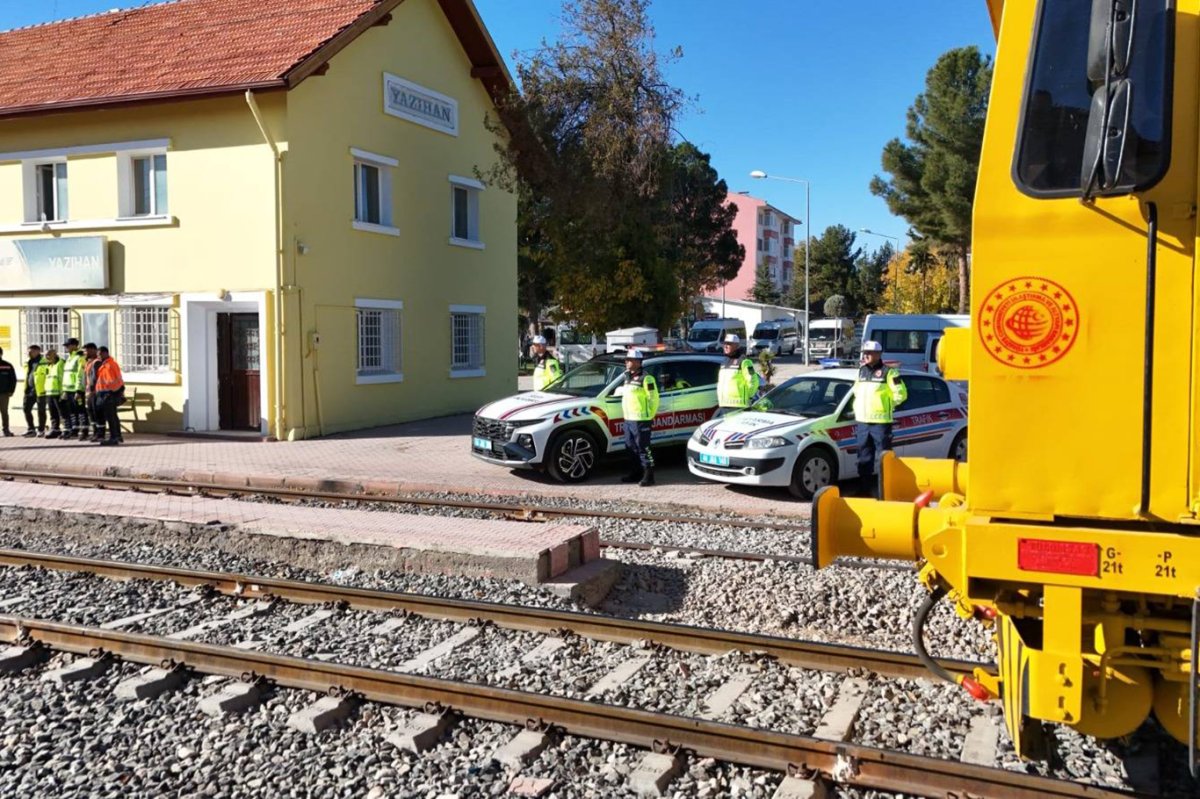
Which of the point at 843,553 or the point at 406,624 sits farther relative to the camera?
the point at 406,624

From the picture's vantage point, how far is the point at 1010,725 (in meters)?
3.66

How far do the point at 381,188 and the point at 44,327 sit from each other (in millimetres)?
7063

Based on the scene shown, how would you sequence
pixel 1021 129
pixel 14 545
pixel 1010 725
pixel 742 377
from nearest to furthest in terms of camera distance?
pixel 1021 129
pixel 1010 725
pixel 14 545
pixel 742 377

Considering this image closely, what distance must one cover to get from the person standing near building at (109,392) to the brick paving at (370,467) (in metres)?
0.35

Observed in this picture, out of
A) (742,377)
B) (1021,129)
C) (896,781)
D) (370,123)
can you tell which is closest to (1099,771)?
(896,781)

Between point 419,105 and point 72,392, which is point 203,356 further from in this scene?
point 419,105

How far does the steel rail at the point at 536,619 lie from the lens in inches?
220

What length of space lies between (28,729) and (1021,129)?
17.3 feet

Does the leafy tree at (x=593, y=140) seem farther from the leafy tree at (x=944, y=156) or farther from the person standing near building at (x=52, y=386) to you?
the leafy tree at (x=944, y=156)

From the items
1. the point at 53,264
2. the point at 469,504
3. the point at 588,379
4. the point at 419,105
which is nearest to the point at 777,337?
the point at 419,105

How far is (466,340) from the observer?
892 inches

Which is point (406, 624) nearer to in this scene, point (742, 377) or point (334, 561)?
point (334, 561)

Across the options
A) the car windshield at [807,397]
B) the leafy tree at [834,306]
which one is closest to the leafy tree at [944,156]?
the leafy tree at [834,306]

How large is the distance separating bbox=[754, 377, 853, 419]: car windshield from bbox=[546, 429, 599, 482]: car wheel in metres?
2.25
